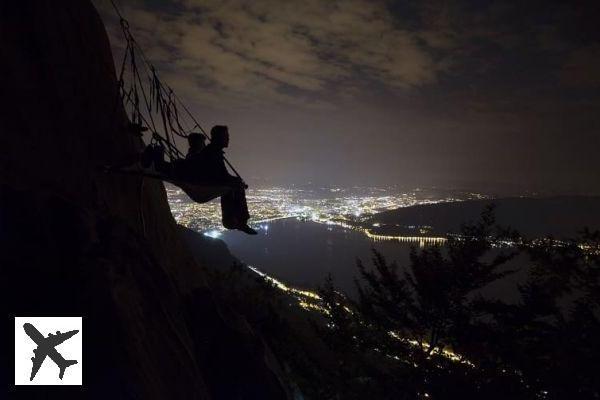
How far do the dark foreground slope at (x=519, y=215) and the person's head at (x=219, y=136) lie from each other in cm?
8888

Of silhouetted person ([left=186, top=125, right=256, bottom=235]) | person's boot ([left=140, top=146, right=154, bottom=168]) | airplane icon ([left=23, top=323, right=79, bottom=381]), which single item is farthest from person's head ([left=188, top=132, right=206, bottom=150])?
airplane icon ([left=23, top=323, right=79, bottom=381])

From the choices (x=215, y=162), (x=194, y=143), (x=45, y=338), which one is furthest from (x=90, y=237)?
(x=194, y=143)

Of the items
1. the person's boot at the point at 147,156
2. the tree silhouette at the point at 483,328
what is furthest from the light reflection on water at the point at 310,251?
the person's boot at the point at 147,156

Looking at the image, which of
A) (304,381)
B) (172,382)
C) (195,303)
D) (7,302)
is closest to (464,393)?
(304,381)

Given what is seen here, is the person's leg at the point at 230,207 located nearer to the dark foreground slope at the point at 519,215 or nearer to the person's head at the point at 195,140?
the person's head at the point at 195,140

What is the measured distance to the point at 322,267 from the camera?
2474 inches

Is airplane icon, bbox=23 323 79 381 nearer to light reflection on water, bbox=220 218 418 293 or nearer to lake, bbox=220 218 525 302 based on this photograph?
lake, bbox=220 218 525 302

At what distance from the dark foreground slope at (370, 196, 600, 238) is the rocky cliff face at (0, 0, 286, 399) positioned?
8829cm

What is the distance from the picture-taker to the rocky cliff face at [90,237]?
3555 millimetres

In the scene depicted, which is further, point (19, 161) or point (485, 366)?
point (485, 366)

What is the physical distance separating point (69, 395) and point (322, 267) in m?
60.9

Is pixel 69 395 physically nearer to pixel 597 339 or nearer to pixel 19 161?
pixel 19 161

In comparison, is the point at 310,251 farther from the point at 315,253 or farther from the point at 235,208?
the point at 235,208

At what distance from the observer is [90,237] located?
3.99 meters
